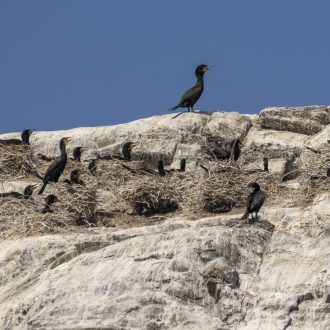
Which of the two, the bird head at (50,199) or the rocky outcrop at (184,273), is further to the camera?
the bird head at (50,199)

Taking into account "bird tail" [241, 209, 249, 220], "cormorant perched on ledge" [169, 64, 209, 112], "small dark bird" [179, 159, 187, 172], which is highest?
"cormorant perched on ledge" [169, 64, 209, 112]

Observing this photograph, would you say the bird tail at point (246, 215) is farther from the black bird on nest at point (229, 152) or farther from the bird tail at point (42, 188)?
the black bird on nest at point (229, 152)

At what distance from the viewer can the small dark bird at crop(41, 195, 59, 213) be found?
23969mm

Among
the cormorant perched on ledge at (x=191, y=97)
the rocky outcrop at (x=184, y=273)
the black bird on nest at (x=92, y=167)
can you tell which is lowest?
the rocky outcrop at (x=184, y=273)

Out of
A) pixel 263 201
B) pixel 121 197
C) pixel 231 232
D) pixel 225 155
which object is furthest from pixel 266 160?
pixel 231 232

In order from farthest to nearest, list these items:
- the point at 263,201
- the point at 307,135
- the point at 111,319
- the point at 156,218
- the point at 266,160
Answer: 1. the point at 307,135
2. the point at 266,160
3. the point at 156,218
4. the point at 263,201
5. the point at 111,319

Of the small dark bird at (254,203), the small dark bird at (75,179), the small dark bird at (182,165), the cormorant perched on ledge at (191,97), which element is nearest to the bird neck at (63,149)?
the small dark bird at (75,179)

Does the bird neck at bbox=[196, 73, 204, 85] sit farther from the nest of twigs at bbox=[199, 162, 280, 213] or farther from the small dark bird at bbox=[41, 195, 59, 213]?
the small dark bird at bbox=[41, 195, 59, 213]

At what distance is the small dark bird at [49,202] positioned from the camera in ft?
78.6

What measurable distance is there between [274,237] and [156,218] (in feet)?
13.8

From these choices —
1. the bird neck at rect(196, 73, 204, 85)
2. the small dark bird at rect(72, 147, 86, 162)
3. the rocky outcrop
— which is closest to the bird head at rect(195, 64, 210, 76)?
the bird neck at rect(196, 73, 204, 85)

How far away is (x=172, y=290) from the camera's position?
19250mm

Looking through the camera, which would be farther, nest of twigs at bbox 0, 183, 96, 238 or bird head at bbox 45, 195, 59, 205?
bird head at bbox 45, 195, 59, 205

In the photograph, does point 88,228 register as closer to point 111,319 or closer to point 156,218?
point 156,218
